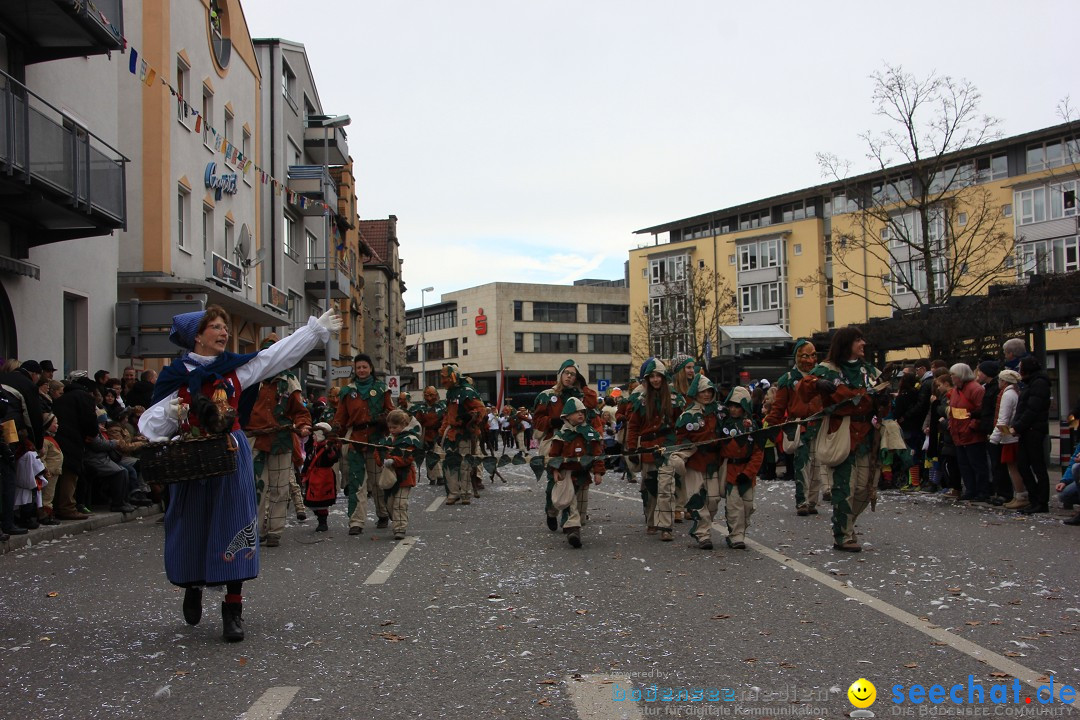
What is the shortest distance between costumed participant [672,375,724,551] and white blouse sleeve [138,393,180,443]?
5461mm

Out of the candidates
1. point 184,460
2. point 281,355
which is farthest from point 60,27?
point 184,460

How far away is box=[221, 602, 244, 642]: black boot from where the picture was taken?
5.98 meters

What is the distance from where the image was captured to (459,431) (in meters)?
16.0

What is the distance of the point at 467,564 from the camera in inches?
348

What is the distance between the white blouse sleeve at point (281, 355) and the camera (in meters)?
6.37

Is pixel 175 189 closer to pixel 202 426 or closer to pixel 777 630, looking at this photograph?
pixel 202 426

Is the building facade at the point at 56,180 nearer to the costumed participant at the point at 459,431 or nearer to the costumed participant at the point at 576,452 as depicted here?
the costumed participant at the point at 459,431

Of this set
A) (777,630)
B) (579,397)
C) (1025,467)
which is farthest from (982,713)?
(1025,467)

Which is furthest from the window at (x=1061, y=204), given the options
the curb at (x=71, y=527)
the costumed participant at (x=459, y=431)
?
the curb at (x=71, y=527)

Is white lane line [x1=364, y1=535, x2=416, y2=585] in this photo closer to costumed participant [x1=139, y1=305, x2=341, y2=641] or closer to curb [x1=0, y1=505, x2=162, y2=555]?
costumed participant [x1=139, y1=305, x2=341, y2=641]

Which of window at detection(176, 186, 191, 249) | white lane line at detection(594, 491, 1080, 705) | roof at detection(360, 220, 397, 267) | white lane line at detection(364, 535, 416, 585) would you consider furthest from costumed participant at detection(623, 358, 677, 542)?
roof at detection(360, 220, 397, 267)

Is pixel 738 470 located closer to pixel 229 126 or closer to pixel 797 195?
pixel 229 126

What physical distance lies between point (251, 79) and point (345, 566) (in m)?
26.5

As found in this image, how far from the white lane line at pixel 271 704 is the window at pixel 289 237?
3671 cm
